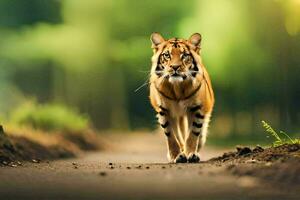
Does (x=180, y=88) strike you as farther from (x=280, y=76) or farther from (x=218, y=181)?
(x=280, y=76)

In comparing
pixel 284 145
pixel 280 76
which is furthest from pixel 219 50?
pixel 284 145

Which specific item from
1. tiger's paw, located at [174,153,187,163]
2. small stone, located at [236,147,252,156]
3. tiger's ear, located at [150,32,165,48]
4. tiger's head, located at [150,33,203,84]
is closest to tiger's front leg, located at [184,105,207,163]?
tiger's paw, located at [174,153,187,163]

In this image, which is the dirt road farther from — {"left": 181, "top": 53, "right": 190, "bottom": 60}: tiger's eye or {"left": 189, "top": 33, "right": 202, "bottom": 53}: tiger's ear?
{"left": 189, "top": 33, "right": 202, "bottom": 53}: tiger's ear

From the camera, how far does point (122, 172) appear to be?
8953 millimetres

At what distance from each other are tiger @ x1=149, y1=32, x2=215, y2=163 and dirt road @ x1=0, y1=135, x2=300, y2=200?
1.22 metres

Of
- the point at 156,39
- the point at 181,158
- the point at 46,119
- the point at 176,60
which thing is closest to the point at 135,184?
the point at 181,158

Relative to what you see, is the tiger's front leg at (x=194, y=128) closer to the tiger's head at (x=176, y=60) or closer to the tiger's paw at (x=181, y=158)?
the tiger's paw at (x=181, y=158)

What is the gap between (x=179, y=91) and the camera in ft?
34.8

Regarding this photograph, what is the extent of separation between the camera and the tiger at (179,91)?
10.4m

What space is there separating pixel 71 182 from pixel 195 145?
10.8 feet

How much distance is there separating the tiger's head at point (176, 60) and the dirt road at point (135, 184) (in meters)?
1.49

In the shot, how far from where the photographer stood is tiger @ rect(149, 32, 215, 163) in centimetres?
1042

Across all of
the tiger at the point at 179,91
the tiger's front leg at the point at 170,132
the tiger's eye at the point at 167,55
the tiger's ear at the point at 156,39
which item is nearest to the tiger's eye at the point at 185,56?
the tiger at the point at 179,91

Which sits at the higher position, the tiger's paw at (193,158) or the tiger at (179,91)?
the tiger at (179,91)
